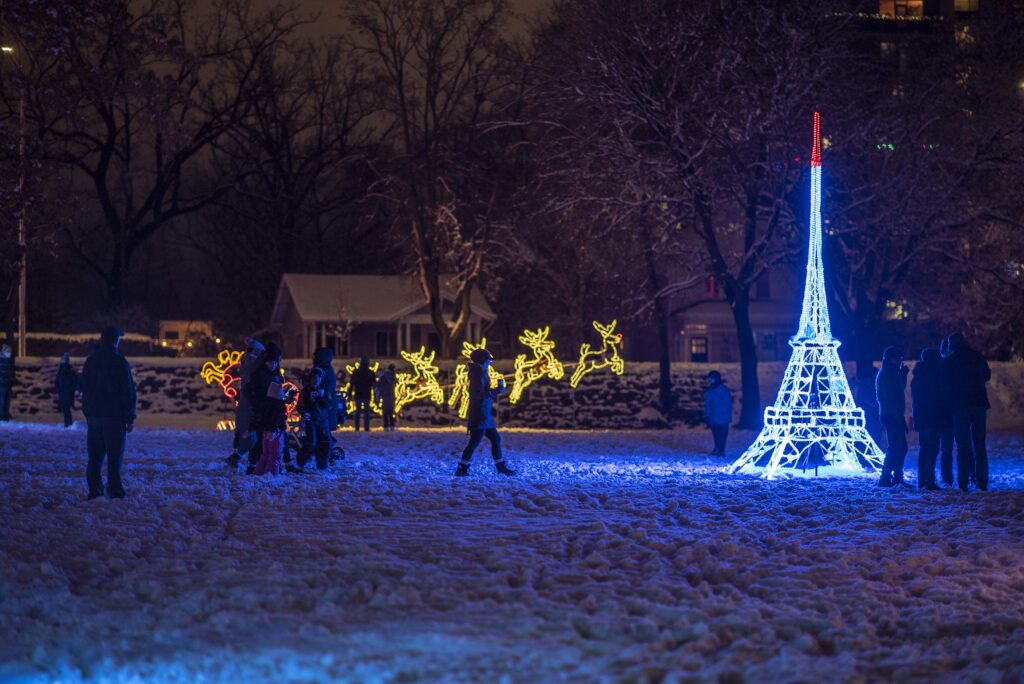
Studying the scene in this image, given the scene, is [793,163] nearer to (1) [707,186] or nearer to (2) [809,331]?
(1) [707,186]

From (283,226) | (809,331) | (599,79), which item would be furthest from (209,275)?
(809,331)

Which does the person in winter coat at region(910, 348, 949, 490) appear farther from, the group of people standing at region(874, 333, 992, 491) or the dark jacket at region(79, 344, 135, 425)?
the dark jacket at region(79, 344, 135, 425)

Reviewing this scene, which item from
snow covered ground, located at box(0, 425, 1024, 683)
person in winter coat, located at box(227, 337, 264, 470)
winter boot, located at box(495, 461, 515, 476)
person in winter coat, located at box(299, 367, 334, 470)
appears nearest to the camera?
snow covered ground, located at box(0, 425, 1024, 683)

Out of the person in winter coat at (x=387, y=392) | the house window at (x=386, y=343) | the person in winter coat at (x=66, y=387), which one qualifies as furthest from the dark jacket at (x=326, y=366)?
the house window at (x=386, y=343)

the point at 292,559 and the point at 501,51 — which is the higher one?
the point at 501,51

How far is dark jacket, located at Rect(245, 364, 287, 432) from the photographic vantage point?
52.6 feet

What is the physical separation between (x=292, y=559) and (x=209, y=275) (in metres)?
62.6

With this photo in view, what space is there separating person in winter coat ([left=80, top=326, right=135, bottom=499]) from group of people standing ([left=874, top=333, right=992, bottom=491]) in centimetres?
946

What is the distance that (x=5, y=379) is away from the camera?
98.1 ft

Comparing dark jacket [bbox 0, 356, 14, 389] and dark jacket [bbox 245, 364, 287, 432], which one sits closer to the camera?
dark jacket [bbox 245, 364, 287, 432]

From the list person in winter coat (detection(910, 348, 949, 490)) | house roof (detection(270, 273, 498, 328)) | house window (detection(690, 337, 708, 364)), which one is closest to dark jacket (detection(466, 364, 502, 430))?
person in winter coat (detection(910, 348, 949, 490))

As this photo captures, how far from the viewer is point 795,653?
660 centimetres

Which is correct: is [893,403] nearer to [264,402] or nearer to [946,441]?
[946,441]

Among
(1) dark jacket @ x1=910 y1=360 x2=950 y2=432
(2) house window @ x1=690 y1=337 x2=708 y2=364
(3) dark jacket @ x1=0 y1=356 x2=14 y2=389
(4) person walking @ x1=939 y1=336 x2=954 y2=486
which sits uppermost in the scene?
(2) house window @ x1=690 y1=337 x2=708 y2=364
